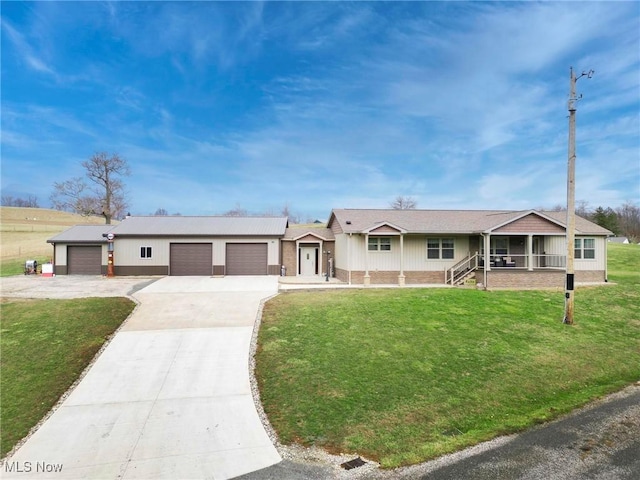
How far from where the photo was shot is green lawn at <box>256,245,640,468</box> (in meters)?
5.64

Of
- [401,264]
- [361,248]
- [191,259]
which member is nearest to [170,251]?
[191,259]

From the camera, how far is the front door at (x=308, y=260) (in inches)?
878

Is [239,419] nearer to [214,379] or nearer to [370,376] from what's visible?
[214,379]

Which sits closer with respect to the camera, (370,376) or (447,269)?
(370,376)

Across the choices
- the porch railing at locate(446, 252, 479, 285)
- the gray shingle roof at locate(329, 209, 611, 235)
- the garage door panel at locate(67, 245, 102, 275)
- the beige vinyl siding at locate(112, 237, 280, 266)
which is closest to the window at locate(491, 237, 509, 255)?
the gray shingle roof at locate(329, 209, 611, 235)

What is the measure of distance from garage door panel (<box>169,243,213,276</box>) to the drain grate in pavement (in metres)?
18.3

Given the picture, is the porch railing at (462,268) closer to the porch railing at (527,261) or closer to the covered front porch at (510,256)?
the covered front porch at (510,256)

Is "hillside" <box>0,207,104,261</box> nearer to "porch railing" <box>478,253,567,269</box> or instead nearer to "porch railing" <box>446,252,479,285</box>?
"porch railing" <box>446,252,479,285</box>

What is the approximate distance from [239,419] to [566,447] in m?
5.17

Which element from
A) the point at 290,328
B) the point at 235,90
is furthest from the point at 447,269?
the point at 235,90

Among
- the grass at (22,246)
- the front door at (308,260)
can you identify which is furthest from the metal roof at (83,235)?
the front door at (308,260)

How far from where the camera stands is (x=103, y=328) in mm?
10234

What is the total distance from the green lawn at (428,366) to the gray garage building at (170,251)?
27.5ft

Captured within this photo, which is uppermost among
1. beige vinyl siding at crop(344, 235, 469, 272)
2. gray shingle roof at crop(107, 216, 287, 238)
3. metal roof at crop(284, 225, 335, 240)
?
gray shingle roof at crop(107, 216, 287, 238)
